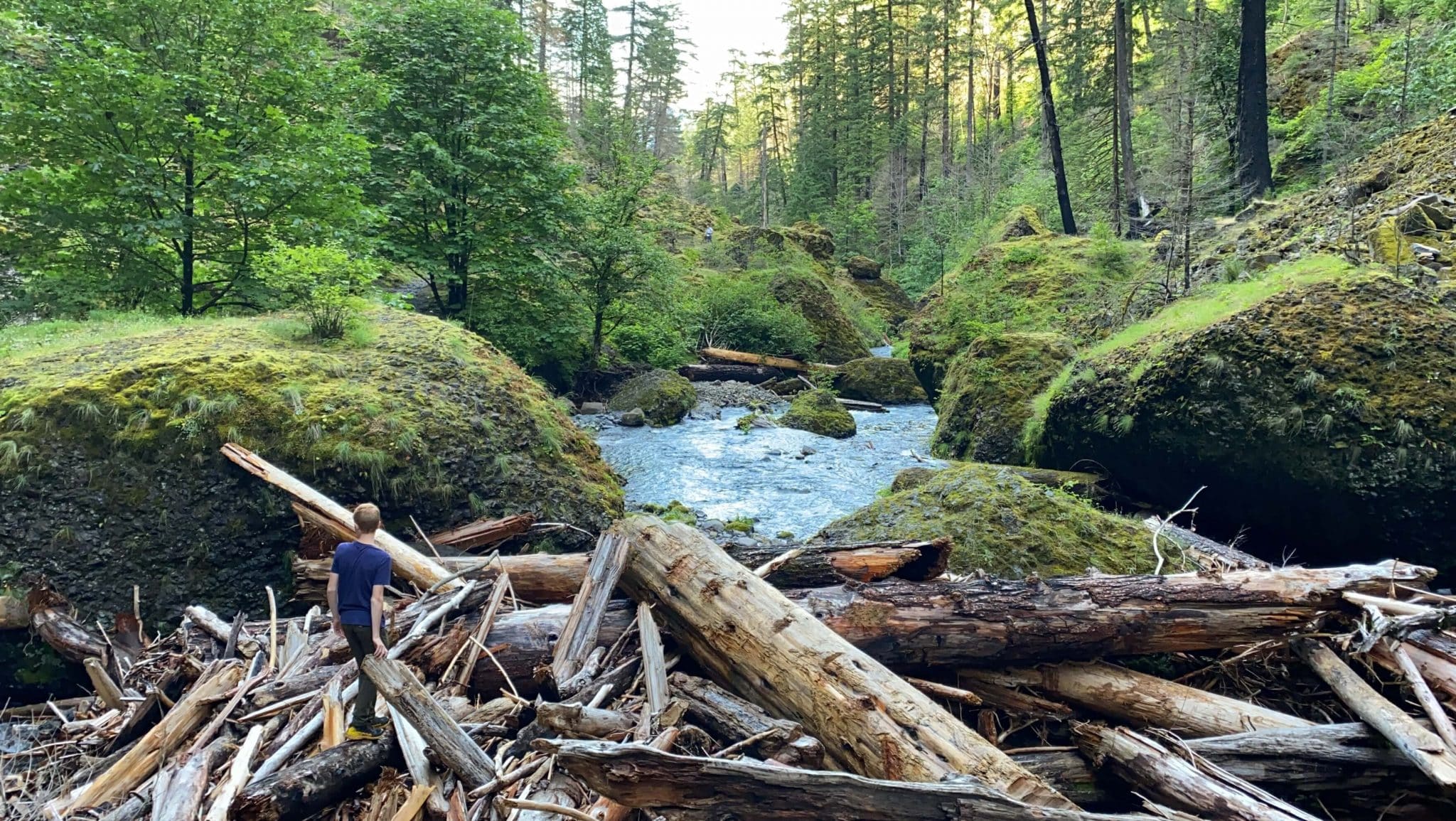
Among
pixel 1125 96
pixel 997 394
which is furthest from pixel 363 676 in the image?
pixel 1125 96

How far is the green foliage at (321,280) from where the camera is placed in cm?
756

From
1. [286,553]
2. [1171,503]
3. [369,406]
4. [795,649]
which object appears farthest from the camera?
[1171,503]

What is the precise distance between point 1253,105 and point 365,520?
18900 millimetres

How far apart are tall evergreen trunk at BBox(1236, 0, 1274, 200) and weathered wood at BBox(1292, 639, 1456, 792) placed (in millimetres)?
15633

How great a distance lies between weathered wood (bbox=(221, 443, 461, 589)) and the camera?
5145 mm

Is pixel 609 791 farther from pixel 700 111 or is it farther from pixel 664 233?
pixel 700 111

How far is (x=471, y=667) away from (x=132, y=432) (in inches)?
171

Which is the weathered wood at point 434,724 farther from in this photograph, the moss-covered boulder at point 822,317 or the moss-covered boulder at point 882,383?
the moss-covered boulder at point 822,317

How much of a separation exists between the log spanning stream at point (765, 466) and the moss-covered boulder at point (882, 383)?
2736 mm

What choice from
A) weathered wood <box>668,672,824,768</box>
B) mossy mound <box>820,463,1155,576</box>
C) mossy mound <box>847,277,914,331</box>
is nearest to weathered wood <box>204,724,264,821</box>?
weathered wood <box>668,672,824,768</box>

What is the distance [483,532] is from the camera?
247 inches

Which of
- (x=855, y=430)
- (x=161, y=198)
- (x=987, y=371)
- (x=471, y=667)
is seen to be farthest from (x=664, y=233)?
(x=471, y=667)

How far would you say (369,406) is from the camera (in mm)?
6641

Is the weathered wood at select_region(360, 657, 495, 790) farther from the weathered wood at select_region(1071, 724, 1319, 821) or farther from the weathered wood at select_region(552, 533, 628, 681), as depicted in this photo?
the weathered wood at select_region(1071, 724, 1319, 821)
